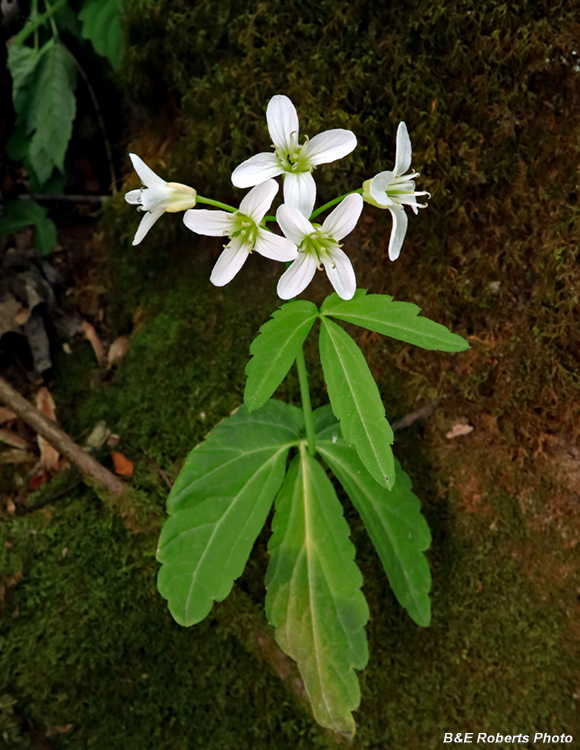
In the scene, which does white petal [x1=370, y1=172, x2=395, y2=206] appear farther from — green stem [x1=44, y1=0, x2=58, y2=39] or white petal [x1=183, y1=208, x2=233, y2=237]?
green stem [x1=44, y1=0, x2=58, y2=39]

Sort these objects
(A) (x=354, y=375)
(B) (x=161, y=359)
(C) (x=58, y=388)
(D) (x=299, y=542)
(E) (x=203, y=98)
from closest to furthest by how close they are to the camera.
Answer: (A) (x=354, y=375) < (D) (x=299, y=542) < (E) (x=203, y=98) < (B) (x=161, y=359) < (C) (x=58, y=388)

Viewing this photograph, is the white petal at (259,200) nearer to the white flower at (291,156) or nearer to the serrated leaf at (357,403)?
the white flower at (291,156)

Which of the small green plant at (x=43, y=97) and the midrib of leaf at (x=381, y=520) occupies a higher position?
the small green plant at (x=43, y=97)

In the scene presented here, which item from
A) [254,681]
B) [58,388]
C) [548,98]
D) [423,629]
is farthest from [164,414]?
[548,98]

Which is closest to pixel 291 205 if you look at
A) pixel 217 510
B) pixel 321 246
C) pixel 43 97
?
pixel 321 246

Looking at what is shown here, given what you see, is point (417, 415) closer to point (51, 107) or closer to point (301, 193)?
point (301, 193)

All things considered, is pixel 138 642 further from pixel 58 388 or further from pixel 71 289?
pixel 71 289

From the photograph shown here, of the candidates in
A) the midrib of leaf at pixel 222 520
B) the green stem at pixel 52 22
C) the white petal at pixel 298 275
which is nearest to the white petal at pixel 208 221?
the white petal at pixel 298 275
